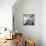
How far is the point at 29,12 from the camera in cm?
609

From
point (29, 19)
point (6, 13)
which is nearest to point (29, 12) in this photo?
point (29, 19)

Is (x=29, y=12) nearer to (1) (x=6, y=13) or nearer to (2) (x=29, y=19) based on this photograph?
(2) (x=29, y=19)

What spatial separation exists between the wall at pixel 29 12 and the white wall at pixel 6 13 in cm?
136

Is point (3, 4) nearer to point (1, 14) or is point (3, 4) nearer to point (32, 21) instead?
point (1, 14)

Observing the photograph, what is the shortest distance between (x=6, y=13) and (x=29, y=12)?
5.59 feet

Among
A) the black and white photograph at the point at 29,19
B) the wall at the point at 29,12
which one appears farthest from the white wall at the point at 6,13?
the black and white photograph at the point at 29,19

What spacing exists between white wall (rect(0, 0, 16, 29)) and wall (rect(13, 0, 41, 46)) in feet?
4.45

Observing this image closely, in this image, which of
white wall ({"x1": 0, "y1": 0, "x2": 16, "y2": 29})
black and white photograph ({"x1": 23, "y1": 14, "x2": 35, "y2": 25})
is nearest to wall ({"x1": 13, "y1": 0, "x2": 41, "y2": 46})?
black and white photograph ({"x1": 23, "y1": 14, "x2": 35, "y2": 25})

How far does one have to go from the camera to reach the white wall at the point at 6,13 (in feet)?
15.5

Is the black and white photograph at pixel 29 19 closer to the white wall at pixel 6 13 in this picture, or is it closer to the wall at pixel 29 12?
the wall at pixel 29 12

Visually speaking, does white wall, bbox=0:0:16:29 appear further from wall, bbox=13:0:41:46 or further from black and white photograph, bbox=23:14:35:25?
black and white photograph, bbox=23:14:35:25

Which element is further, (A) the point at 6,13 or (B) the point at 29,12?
(B) the point at 29,12

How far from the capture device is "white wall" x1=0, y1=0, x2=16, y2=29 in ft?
15.5

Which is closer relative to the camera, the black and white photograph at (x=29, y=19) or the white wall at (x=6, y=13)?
the white wall at (x=6, y=13)
